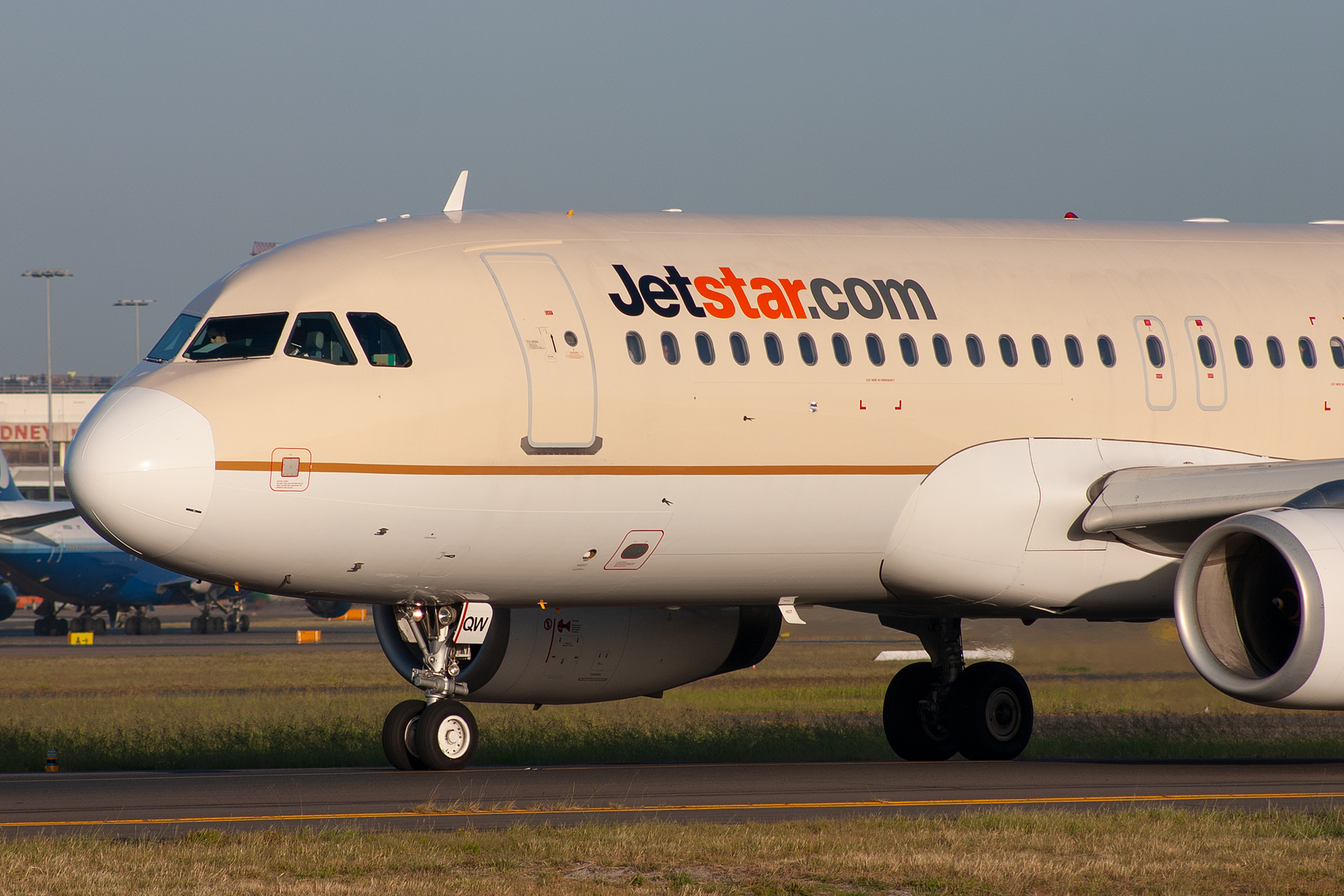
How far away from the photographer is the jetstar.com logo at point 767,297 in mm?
16031

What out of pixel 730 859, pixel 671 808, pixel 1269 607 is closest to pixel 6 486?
pixel 671 808

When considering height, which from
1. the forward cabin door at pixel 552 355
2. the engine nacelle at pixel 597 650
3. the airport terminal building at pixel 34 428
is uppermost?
the airport terminal building at pixel 34 428

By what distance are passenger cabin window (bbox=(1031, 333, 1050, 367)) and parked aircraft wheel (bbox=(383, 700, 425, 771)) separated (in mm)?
6703

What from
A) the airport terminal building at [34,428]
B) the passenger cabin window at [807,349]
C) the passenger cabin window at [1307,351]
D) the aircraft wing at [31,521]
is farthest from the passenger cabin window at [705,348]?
the airport terminal building at [34,428]

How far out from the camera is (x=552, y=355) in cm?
1528

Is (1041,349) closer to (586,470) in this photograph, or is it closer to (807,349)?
(807,349)

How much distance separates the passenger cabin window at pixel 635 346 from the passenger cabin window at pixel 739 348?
0.86 m

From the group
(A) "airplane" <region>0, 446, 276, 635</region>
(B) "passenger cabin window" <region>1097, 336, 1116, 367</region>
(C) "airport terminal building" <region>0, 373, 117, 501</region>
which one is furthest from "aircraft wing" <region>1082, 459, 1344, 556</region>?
(C) "airport terminal building" <region>0, 373, 117, 501</region>

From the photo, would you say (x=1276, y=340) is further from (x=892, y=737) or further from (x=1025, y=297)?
(x=892, y=737)

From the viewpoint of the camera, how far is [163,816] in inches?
517

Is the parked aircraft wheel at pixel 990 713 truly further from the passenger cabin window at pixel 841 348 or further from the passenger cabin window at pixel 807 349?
the passenger cabin window at pixel 807 349

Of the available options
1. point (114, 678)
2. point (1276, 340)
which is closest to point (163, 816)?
point (1276, 340)

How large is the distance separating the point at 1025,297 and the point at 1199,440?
2.20m

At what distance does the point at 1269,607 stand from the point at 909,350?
396 cm
